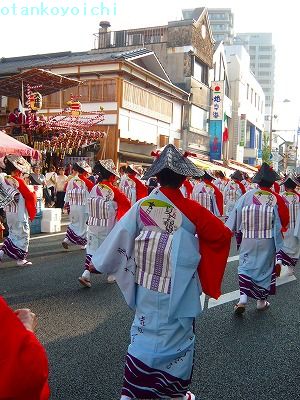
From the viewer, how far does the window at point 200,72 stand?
30.2 metres

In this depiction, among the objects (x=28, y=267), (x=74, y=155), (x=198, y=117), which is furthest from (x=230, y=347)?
(x=198, y=117)

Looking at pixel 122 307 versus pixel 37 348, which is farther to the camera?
pixel 122 307

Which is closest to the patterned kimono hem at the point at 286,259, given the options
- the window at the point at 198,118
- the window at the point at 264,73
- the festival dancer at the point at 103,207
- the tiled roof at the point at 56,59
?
the festival dancer at the point at 103,207

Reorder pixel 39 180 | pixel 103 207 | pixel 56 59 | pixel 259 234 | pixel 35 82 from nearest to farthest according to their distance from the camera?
1. pixel 259 234
2. pixel 103 207
3. pixel 39 180
4. pixel 35 82
5. pixel 56 59

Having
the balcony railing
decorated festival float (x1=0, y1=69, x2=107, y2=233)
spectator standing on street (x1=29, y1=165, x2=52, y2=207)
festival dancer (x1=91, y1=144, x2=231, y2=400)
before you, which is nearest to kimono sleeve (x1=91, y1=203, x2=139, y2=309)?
festival dancer (x1=91, y1=144, x2=231, y2=400)

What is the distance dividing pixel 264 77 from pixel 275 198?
12332cm

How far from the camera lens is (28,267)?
24.7 feet

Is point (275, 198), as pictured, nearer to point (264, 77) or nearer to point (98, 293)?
point (98, 293)

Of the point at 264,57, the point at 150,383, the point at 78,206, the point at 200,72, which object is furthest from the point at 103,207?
the point at 264,57

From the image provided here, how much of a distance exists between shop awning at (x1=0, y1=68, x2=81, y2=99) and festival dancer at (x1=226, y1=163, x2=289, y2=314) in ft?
39.9

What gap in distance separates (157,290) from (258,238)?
109 inches

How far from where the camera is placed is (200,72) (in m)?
31.2

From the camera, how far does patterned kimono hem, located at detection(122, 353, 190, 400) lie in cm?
290

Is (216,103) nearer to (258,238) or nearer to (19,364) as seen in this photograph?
(258,238)
